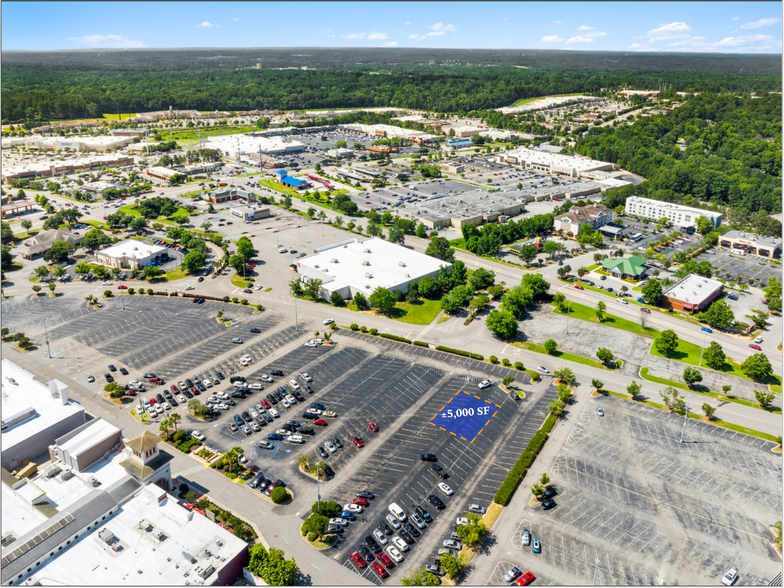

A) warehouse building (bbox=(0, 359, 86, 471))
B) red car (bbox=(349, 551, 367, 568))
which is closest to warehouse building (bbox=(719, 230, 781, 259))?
red car (bbox=(349, 551, 367, 568))

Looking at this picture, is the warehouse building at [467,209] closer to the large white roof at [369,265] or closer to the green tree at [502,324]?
the large white roof at [369,265]

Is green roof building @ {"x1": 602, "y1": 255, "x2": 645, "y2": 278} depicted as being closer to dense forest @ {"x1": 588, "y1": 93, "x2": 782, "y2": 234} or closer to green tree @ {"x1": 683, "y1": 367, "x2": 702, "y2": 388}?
green tree @ {"x1": 683, "y1": 367, "x2": 702, "y2": 388}

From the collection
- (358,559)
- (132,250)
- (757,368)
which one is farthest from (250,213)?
(757,368)

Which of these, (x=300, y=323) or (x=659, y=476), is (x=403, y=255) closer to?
(x=300, y=323)

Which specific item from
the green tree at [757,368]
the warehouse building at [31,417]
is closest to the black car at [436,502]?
the warehouse building at [31,417]

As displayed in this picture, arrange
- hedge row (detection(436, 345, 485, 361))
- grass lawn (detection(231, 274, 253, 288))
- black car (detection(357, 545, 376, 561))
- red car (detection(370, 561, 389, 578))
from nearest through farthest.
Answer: red car (detection(370, 561, 389, 578))
black car (detection(357, 545, 376, 561))
hedge row (detection(436, 345, 485, 361))
grass lawn (detection(231, 274, 253, 288))

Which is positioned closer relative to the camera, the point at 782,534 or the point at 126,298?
the point at 782,534

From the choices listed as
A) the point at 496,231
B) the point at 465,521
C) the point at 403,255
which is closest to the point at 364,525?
the point at 465,521
